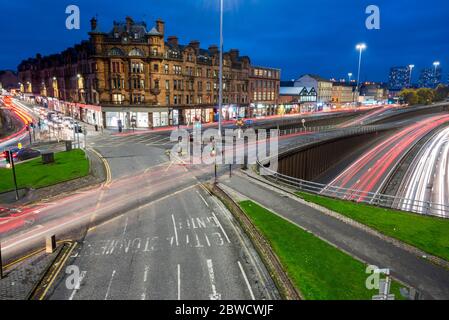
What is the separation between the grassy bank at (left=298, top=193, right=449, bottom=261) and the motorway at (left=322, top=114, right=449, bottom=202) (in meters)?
10.9

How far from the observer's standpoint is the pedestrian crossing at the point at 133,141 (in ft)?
154

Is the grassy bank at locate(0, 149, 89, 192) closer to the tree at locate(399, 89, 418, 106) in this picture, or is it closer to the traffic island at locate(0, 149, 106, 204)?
the traffic island at locate(0, 149, 106, 204)

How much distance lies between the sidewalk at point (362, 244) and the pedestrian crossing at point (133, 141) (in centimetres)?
2671

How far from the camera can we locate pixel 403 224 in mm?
18031

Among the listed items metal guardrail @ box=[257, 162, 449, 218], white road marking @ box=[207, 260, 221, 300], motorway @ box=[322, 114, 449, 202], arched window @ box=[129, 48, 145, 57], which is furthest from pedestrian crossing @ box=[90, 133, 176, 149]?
white road marking @ box=[207, 260, 221, 300]

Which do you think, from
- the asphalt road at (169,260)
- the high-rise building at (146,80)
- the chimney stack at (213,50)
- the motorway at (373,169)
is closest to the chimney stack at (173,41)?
the high-rise building at (146,80)

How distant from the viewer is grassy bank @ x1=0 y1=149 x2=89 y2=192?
25.7 meters

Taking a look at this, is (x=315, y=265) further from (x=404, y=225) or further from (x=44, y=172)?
(x=44, y=172)

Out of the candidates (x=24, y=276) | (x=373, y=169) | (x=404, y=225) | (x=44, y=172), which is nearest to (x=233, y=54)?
(x=373, y=169)

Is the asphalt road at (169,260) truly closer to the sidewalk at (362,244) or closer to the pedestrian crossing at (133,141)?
the sidewalk at (362,244)

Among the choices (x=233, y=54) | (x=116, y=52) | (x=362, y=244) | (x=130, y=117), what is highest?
(x=233, y=54)

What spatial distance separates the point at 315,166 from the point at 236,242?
34230mm

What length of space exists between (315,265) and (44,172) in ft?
86.9

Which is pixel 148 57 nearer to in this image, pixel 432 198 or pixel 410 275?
pixel 432 198
